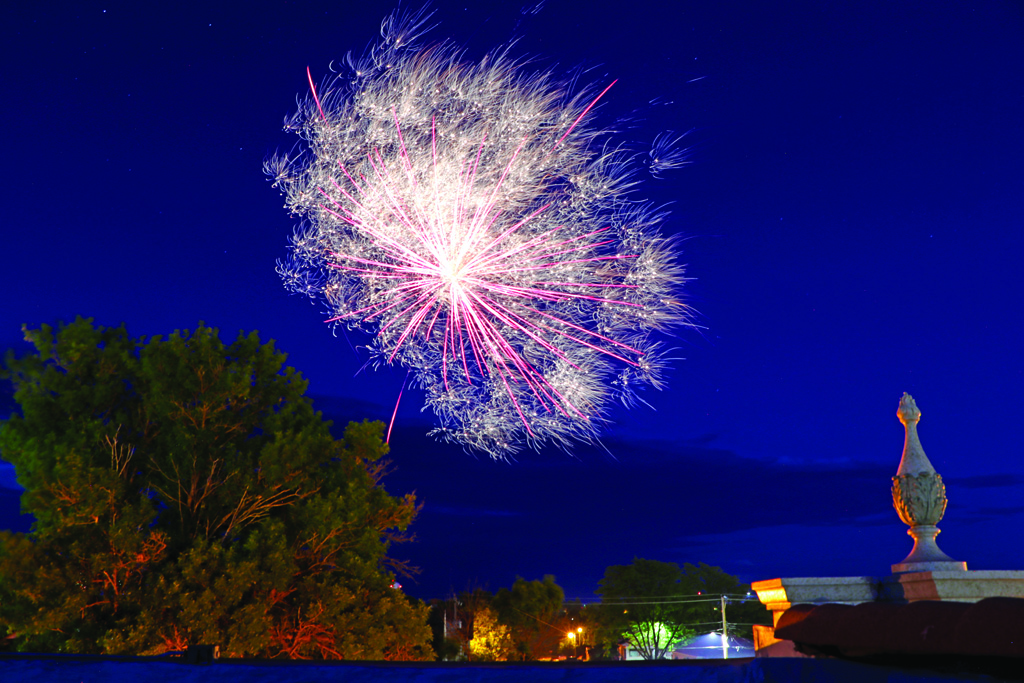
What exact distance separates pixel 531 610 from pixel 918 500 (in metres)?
56.5

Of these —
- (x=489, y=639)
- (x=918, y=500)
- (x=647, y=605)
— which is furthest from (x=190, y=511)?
(x=647, y=605)

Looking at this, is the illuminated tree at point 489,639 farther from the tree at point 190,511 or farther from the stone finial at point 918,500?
the stone finial at point 918,500

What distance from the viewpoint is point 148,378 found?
17.3 metres

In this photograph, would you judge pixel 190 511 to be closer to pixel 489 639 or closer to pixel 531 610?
pixel 489 639

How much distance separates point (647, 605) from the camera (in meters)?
73.6

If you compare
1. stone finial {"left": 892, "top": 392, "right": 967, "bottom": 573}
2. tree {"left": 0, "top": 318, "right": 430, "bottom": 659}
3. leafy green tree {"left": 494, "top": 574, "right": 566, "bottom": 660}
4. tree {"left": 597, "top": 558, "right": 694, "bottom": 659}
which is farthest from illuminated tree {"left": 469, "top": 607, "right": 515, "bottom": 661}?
stone finial {"left": 892, "top": 392, "right": 967, "bottom": 573}

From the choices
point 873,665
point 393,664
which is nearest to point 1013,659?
point 873,665

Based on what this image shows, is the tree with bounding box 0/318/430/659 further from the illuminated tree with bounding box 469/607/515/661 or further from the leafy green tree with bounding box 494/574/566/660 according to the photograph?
the leafy green tree with bounding box 494/574/566/660

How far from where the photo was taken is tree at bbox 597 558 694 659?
71.9 meters

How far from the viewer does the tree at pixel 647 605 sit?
71875 millimetres

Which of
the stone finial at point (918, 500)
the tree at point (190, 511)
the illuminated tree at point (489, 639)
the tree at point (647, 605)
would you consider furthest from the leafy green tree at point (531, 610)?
the stone finial at point (918, 500)

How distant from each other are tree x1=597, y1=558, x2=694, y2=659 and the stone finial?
66502 millimetres

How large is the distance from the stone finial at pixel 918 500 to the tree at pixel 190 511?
12.0 metres

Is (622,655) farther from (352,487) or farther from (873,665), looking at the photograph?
(873,665)
